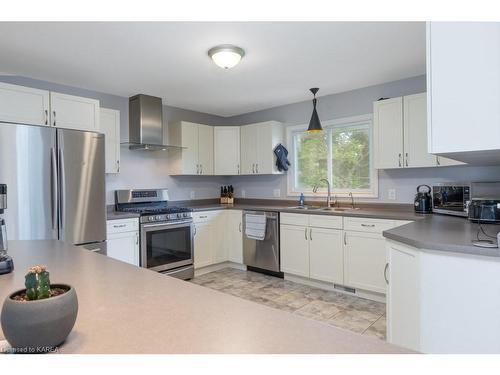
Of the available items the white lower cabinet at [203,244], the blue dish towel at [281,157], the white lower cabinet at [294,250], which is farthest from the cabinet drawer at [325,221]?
the white lower cabinet at [203,244]

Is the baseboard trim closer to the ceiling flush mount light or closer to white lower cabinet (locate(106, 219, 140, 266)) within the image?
white lower cabinet (locate(106, 219, 140, 266))

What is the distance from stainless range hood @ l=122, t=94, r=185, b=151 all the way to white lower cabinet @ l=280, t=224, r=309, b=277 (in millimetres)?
1962

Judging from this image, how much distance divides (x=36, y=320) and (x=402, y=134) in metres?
3.29

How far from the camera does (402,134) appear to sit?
3.12 metres

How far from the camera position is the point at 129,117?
3930 millimetres

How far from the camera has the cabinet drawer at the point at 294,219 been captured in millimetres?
3584

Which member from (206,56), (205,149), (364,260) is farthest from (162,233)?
(364,260)

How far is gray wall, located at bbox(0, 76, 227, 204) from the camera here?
11.5 ft

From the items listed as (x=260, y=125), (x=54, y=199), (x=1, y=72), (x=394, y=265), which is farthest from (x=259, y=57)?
(x=1, y=72)

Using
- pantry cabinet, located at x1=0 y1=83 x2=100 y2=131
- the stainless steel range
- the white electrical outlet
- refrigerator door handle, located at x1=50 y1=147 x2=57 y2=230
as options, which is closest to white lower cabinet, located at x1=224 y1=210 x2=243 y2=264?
the stainless steel range

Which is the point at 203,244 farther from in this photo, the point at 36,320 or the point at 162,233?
the point at 36,320

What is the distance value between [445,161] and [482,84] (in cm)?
170

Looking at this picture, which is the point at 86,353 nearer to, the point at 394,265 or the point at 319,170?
the point at 394,265

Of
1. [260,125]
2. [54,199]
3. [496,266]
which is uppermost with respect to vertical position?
[260,125]
